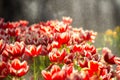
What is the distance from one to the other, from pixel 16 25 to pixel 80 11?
784 centimetres

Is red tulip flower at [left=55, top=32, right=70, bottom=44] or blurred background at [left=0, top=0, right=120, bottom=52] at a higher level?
blurred background at [left=0, top=0, right=120, bottom=52]

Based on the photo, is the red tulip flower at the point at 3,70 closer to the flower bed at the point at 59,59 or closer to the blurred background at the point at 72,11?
the flower bed at the point at 59,59

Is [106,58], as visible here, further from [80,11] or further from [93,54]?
[80,11]

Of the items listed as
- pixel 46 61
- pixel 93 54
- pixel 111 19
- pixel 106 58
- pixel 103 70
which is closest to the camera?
pixel 103 70

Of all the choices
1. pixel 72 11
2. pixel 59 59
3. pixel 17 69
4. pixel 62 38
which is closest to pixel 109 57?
pixel 59 59

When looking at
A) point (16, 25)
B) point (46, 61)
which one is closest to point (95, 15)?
point (16, 25)

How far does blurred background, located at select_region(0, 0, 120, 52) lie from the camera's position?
39.1ft

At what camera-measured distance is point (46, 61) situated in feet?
11.6

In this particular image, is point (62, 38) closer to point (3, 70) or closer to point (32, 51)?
point (32, 51)

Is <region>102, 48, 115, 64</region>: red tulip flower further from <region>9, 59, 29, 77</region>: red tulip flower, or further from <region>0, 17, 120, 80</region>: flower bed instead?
<region>9, 59, 29, 77</region>: red tulip flower

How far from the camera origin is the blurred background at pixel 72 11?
11.9 m

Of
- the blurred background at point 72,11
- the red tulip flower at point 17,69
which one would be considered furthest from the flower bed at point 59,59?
the blurred background at point 72,11

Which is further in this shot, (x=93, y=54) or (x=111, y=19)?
(x=111, y=19)

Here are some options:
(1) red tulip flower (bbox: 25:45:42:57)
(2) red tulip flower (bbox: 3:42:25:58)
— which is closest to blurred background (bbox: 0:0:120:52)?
(1) red tulip flower (bbox: 25:45:42:57)
